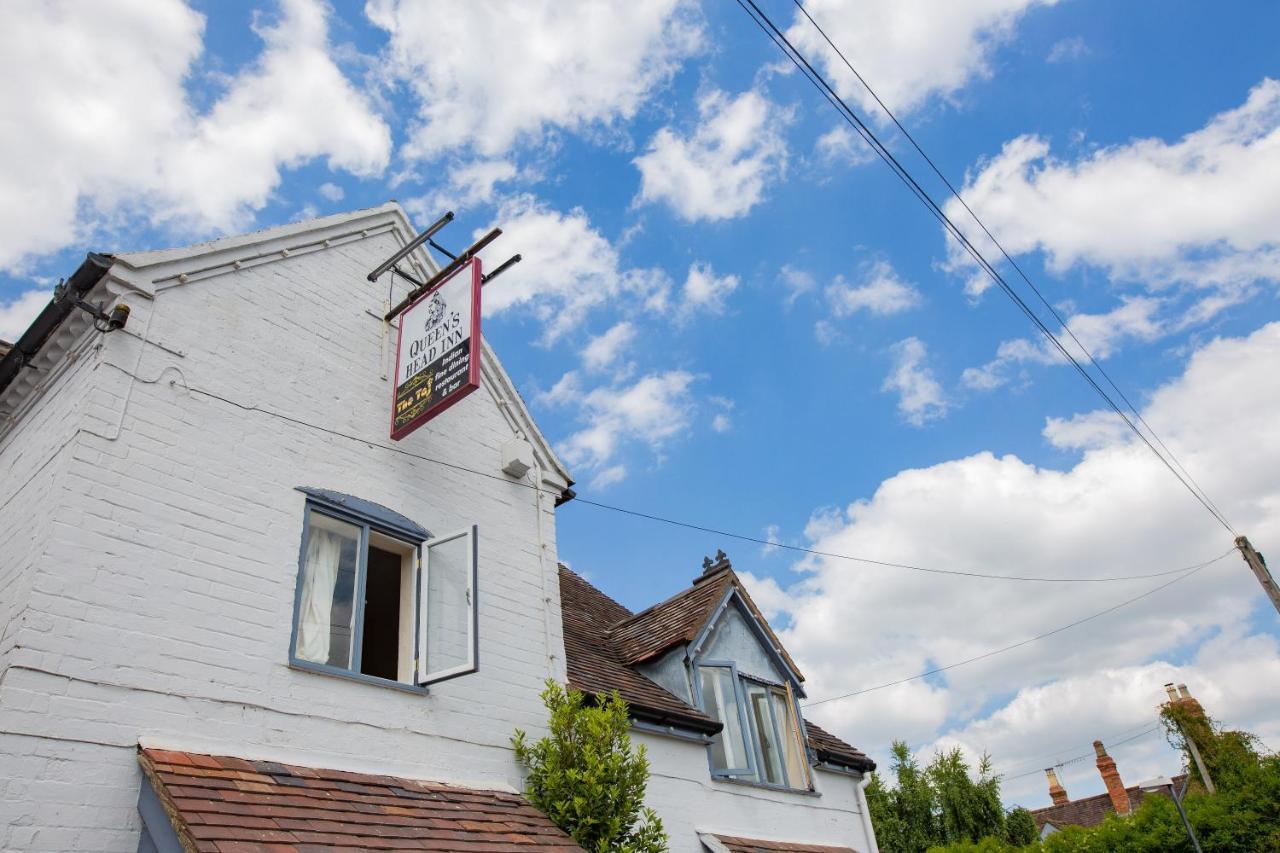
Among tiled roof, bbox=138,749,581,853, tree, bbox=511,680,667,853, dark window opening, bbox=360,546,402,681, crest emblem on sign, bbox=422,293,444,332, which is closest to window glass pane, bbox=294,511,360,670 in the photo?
tiled roof, bbox=138,749,581,853

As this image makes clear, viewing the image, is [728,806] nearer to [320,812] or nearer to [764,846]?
[764,846]

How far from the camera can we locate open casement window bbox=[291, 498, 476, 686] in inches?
295

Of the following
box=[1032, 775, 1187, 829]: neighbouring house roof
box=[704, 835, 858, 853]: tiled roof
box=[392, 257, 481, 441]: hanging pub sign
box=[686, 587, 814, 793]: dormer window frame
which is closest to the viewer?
box=[392, 257, 481, 441]: hanging pub sign

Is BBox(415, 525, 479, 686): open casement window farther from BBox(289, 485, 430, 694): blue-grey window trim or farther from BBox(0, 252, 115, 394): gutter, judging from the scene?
BBox(0, 252, 115, 394): gutter

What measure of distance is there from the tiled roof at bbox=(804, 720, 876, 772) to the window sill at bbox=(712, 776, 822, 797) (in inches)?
26.2

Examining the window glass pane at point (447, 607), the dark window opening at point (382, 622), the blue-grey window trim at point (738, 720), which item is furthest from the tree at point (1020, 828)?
the window glass pane at point (447, 607)

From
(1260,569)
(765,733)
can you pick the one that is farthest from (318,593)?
(1260,569)

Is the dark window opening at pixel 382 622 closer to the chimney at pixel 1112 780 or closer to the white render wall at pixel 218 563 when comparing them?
the white render wall at pixel 218 563

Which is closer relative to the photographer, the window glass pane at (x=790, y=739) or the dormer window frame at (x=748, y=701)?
the dormer window frame at (x=748, y=701)

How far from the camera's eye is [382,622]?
1016 centimetres

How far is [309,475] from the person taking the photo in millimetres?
7969

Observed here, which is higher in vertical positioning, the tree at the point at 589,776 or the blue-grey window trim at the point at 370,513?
the blue-grey window trim at the point at 370,513

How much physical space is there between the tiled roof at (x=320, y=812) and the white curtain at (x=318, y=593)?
1.08 metres

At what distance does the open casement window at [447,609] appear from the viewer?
7.74 metres
